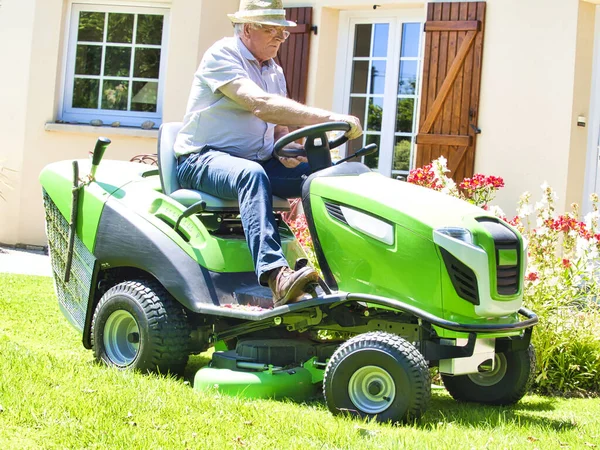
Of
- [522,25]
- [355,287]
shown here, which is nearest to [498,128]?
[522,25]

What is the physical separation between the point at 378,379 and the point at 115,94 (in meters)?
7.33

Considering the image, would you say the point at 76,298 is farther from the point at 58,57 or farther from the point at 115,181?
the point at 58,57

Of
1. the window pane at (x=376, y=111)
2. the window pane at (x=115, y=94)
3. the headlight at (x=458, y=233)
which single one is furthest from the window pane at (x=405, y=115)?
the headlight at (x=458, y=233)

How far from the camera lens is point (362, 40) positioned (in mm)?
9750

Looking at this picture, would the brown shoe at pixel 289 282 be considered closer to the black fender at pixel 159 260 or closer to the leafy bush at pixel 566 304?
the black fender at pixel 159 260

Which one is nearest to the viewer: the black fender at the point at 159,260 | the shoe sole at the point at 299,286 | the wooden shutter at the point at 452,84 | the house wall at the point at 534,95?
the shoe sole at the point at 299,286

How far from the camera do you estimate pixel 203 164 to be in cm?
434

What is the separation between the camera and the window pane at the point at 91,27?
1041 centimetres

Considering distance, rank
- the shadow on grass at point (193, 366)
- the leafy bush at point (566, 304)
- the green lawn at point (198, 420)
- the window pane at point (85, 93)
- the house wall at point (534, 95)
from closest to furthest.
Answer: the green lawn at point (198, 420)
the shadow on grass at point (193, 366)
the leafy bush at point (566, 304)
the house wall at point (534, 95)
the window pane at point (85, 93)

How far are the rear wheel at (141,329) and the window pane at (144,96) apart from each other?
601 cm

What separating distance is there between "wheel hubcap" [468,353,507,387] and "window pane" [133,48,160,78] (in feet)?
22.3

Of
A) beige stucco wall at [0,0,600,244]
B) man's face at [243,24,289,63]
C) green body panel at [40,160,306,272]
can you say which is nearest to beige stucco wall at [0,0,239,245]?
beige stucco wall at [0,0,600,244]

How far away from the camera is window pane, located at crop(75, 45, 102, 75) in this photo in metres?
10.4

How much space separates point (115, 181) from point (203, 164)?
0.57 m
